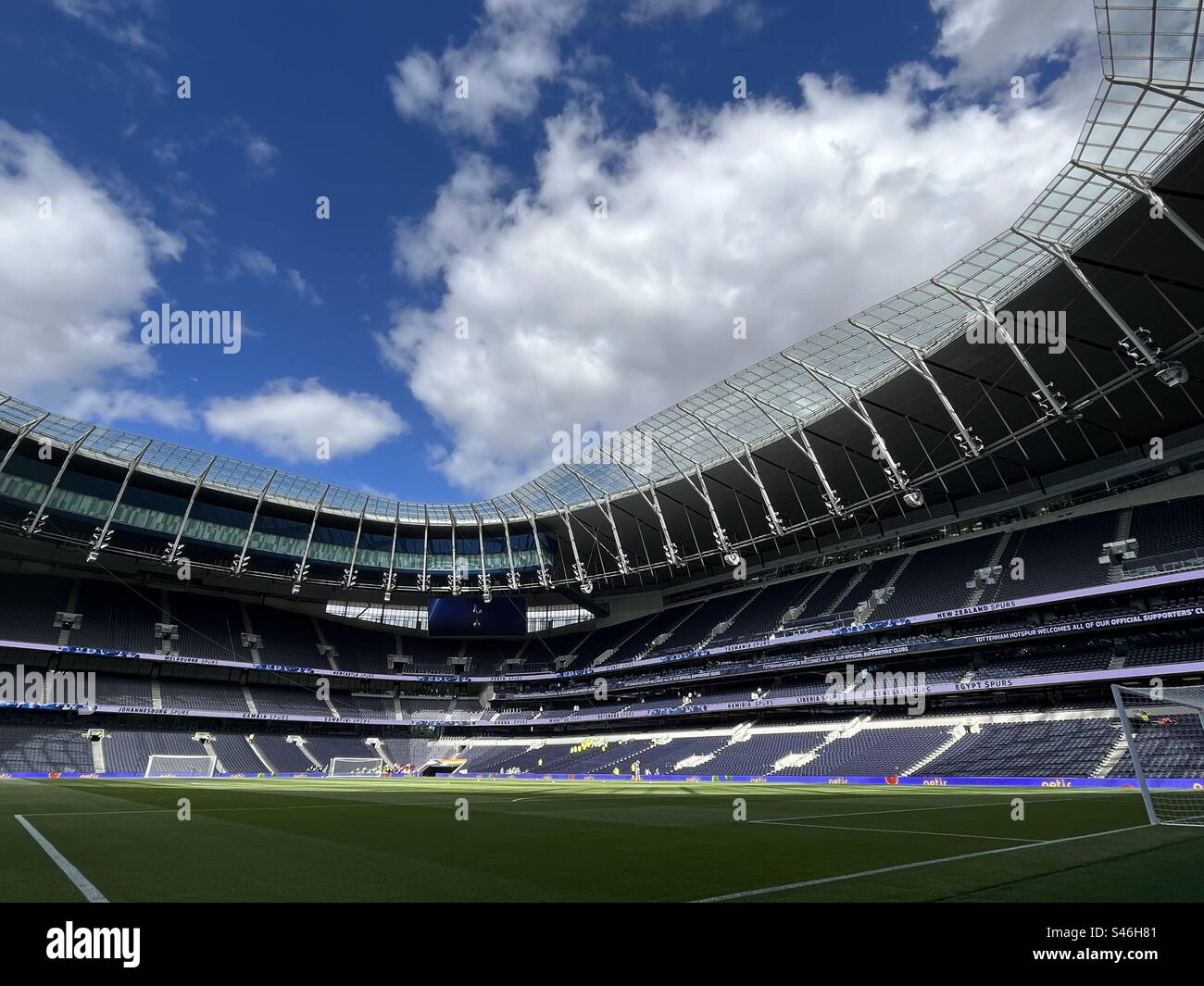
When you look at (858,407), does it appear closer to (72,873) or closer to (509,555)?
(509,555)

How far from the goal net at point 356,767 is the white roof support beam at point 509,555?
2046 centimetres

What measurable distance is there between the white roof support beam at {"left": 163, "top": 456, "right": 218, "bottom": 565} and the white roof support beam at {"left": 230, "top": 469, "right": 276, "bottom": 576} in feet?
14.8

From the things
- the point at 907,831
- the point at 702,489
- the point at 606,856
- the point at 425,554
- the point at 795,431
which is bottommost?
the point at 907,831

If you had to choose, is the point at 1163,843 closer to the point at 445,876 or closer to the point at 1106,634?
the point at 445,876

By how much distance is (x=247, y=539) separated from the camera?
5825 cm

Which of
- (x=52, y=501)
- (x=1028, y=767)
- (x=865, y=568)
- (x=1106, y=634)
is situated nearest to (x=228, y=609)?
(x=52, y=501)

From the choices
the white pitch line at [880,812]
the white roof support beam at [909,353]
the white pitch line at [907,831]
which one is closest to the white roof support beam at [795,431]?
the white roof support beam at [909,353]

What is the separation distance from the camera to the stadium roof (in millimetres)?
25609

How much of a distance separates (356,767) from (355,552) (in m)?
19.9

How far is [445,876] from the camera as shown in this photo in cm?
773

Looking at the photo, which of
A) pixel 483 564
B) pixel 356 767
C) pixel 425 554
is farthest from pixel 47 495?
pixel 483 564

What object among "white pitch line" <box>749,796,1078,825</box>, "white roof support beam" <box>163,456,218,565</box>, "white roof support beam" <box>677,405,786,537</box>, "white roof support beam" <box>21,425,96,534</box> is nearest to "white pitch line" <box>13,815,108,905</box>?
"white pitch line" <box>749,796,1078,825</box>

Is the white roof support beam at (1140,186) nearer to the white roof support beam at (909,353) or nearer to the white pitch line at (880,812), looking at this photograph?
the white roof support beam at (909,353)
